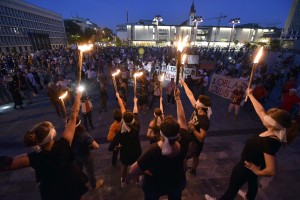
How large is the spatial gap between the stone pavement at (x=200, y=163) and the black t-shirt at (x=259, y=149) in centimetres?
76

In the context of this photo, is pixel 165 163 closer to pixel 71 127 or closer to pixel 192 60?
pixel 71 127

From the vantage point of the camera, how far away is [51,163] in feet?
7.45

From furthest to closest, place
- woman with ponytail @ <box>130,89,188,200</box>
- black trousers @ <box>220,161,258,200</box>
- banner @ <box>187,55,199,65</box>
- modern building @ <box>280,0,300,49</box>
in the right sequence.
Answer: modern building @ <box>280,0,300,49</box> < banner @ <box>187,55,199,65</box> < black trousers @ <box>220,161,258,200</box> < woman with ponytail @ <box>130,89,188,200</box>

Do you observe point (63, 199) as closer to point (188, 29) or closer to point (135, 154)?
point (135, 154)

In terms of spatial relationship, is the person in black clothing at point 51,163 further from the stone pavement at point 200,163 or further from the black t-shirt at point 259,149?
the black t-shirt at point 259,149

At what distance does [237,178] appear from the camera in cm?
321

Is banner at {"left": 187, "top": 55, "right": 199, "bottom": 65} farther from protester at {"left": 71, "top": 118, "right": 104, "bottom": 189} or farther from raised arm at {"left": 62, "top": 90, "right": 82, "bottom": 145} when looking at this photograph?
raised arm at {"left": 62, "top": 90, "right": 82, "bottom": 145}

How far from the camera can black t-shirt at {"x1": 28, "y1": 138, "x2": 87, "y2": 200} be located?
88.1 inches

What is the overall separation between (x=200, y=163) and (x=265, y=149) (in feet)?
9.97

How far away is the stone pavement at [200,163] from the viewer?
4328 mm

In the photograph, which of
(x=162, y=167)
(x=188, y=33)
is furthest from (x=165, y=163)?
(x=188, y=33)

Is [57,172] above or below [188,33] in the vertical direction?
below

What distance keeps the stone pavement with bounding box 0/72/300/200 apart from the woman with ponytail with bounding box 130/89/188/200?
1.73 metres

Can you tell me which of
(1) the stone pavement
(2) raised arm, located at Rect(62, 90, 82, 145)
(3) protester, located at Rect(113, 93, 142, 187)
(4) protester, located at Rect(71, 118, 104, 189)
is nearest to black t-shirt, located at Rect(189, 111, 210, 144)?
(3) protester, located at Rect(113, 93, 142, 187)
